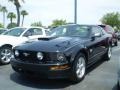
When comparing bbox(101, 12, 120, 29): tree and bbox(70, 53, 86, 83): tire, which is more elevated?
bbox(101, 12, 120, 29): tree

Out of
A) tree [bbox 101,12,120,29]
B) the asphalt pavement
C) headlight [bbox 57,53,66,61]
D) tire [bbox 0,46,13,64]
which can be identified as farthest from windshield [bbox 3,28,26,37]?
tree [bbox 101,12,120,29]

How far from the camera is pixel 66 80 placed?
6.34 meters

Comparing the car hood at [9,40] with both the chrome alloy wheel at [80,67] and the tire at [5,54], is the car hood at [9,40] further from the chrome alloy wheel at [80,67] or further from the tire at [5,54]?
the chrome alloy wheel at [80,67]

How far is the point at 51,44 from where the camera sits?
20.1ft

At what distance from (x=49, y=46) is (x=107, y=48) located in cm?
368

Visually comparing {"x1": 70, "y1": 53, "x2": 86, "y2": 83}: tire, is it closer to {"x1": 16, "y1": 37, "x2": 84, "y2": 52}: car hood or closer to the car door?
{"x1": 16, "y1": 37, "x2": 84, "y2": 52}: car hood

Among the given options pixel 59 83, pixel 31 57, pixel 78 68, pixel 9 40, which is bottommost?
pixel 59 83

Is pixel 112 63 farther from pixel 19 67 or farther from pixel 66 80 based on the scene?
pixel 19 67

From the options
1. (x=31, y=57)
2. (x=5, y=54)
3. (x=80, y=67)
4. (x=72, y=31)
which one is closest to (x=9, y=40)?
(x=5, y=54)

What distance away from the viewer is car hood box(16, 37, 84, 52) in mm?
5875

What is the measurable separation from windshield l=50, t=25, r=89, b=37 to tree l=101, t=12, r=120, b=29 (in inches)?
2138

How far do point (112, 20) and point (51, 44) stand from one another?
187ft

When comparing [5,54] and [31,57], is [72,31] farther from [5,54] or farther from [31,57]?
[5,54]

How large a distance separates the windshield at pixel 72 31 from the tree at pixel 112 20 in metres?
54.3
